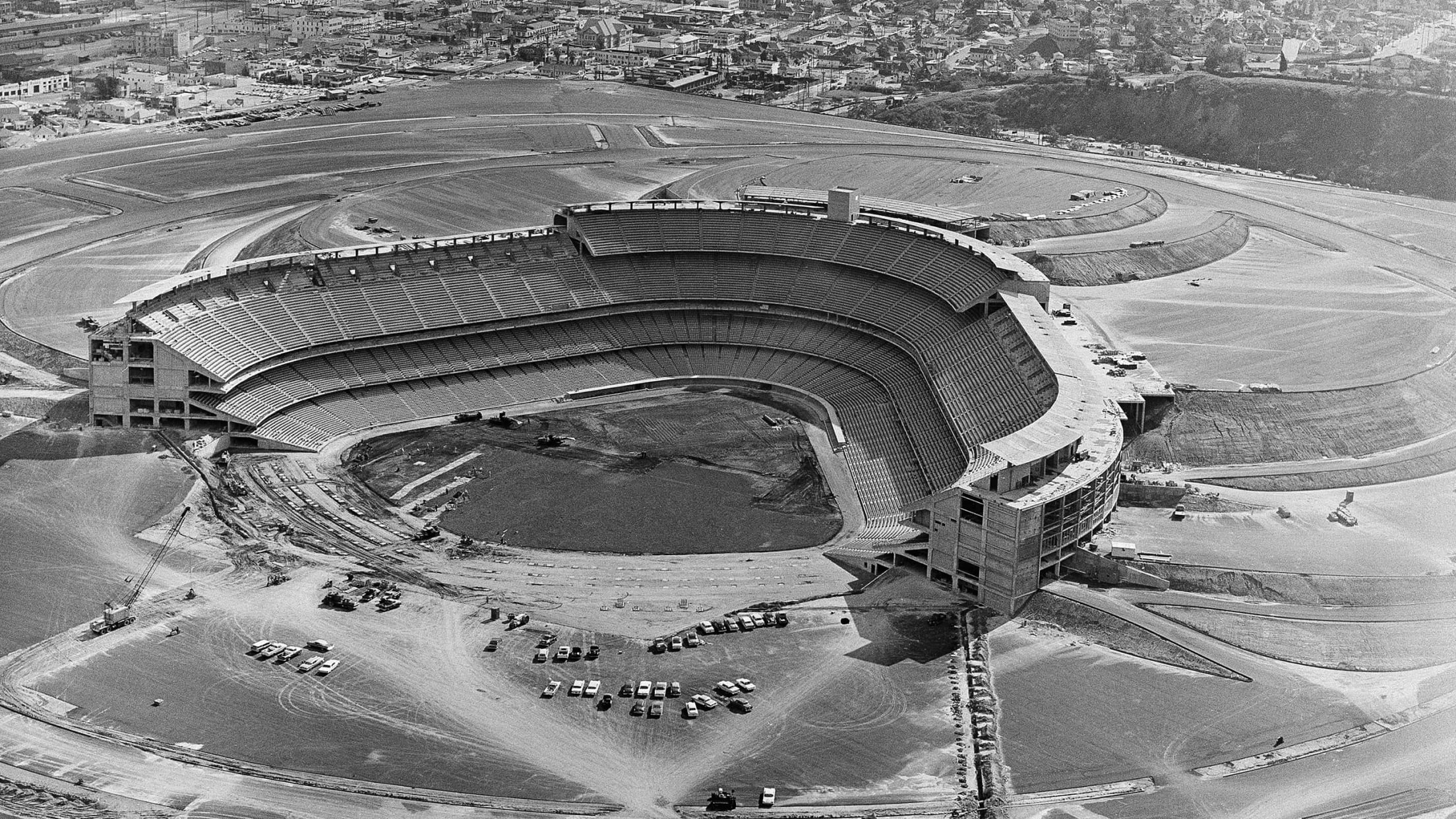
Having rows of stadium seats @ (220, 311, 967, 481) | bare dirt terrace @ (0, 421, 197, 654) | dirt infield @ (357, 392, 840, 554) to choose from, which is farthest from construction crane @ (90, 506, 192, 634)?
rows of stadium seats @ (220, 311, 967, 481)

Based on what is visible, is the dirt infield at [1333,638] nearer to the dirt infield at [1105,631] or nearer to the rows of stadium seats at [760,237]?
the dirt infield at [1105,631]

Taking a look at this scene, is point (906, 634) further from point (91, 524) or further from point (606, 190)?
point (606, 190)

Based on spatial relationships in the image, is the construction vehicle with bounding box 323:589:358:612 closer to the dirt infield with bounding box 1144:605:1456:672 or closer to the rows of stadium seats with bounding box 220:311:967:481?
the rows of stadium seats with bounding box 220:311:967:481

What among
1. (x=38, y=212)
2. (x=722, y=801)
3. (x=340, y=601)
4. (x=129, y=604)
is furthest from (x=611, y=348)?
(x=38, y=212)

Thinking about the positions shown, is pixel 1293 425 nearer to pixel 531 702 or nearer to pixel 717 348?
pixel 717 348

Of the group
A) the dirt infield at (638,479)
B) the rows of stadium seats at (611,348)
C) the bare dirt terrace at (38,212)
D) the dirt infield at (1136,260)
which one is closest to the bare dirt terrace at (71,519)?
the rows of stadium seats at (611,348)

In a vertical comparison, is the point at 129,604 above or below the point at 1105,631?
above
